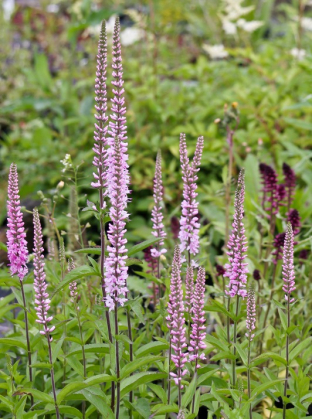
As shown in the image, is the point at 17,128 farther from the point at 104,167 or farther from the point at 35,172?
the point at 104,167

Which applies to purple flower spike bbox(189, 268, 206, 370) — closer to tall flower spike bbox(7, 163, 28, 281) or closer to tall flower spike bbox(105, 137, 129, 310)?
tall flower spike bbox(105, 137, 129, 310)

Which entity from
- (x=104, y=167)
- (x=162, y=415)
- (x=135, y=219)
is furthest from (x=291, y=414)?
(x=135, y=219)

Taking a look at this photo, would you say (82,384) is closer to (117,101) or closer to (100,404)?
(100,404)

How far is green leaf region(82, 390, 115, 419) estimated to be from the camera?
1952mm

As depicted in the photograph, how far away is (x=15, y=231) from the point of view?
1981mm

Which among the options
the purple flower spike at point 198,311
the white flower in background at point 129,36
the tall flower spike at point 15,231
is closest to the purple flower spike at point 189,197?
the purple flower spike at point 198,311

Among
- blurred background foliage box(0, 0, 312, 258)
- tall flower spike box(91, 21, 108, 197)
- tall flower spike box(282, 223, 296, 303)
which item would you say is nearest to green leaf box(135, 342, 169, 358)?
tall flower spike box(282, 223, 296, 303)

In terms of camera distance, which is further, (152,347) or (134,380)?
(152,347)

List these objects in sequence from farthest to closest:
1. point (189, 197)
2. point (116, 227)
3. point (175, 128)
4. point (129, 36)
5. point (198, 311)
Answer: point (129, 36) < point (175, 128) < point (189, 197) < point (198, 311) < point (116, 227)

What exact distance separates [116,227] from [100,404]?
67 cm

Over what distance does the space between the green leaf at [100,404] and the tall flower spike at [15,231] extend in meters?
0.50

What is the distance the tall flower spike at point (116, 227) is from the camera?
5.74ft

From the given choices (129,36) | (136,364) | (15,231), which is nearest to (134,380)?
(136,364)

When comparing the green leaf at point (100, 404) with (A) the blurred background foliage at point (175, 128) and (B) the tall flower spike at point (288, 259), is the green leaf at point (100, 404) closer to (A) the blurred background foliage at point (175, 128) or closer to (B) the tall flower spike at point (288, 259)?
(B) the tall flower spike at point (288, 259)
